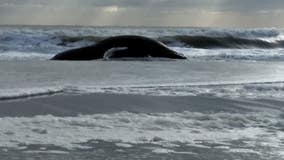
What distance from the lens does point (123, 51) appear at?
19.9m

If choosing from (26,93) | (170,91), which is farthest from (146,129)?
(170,91)

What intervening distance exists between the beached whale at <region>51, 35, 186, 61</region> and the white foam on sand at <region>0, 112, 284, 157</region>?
12894mm

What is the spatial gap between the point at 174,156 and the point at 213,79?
7115 mm

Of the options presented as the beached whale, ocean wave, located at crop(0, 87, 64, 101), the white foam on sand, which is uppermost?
the beached whale

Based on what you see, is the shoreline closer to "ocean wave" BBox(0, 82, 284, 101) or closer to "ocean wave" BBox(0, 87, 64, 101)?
"ocean wave" BBox(0, 87, 64, 101)

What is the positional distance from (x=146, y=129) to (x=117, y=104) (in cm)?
173

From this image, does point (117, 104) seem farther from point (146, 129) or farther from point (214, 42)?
point (214, 42)

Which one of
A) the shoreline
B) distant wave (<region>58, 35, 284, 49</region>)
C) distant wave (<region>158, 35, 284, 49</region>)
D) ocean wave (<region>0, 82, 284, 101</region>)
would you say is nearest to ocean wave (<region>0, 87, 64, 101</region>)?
ocean wave (<region>0, 82, 284, 101</region>)

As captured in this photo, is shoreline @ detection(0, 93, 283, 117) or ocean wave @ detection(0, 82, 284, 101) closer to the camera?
shoreline @ detection(0, 93, 283, 117)

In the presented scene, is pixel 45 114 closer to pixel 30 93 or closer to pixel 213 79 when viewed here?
pixel 30 93

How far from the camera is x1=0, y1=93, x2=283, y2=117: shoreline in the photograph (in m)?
6.69

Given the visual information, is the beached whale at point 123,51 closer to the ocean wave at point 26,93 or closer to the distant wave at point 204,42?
the ocean wave at point 26,93

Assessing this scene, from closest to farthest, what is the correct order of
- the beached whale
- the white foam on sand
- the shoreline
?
the white foam on sand, the shoreline, the beached whale

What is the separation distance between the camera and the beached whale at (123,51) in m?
19.5
